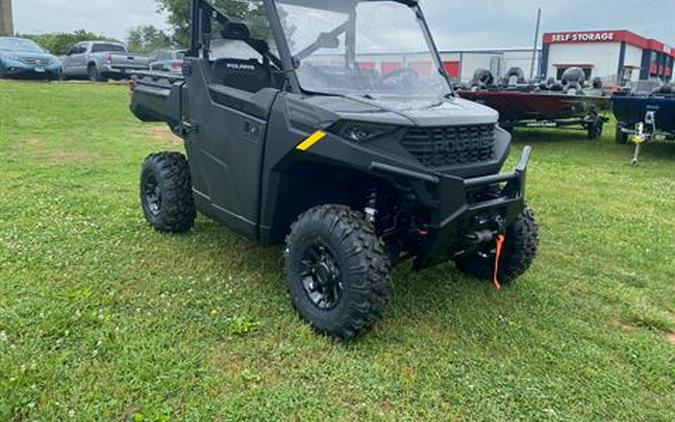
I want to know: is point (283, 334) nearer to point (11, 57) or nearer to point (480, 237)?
point (480, 237)

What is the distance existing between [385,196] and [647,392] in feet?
5.72

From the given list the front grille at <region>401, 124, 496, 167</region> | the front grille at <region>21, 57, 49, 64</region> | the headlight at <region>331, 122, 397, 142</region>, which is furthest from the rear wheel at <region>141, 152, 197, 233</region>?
the front grille at <region>21, 57, 49, 64</region>

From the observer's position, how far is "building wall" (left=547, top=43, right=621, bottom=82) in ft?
128

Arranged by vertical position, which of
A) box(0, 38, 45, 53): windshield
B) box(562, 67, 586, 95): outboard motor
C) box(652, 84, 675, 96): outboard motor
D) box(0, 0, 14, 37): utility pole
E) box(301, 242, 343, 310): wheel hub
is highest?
box(0, 0, 14, 37): utility pole

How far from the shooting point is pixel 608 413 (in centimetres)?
273

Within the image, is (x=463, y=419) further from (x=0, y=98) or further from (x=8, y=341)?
(x=0, y=98)

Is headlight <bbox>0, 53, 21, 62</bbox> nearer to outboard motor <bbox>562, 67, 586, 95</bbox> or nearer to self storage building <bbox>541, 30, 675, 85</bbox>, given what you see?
outboard motor <bbox>562, 67, 586, 95</bbox>

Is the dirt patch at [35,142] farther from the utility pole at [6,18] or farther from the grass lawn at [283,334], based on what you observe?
the utility pole at [6,18]

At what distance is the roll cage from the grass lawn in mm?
1510

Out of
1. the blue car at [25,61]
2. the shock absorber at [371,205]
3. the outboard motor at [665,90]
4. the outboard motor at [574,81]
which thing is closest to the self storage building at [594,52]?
the outboard motor at [574,81]

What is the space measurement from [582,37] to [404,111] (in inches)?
1628

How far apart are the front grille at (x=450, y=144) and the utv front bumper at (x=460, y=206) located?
0.52 feet

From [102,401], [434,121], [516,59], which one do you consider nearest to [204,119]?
[434,121]

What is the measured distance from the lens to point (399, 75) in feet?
12.6
